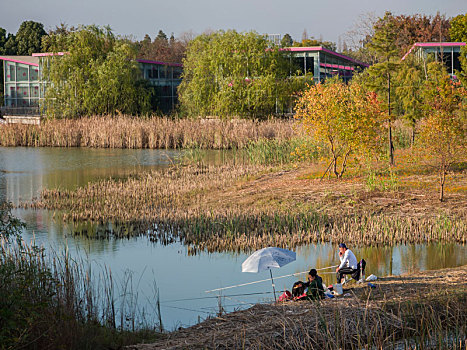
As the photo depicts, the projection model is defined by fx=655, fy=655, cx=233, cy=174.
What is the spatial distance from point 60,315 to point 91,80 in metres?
43.7

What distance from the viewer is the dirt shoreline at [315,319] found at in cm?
756

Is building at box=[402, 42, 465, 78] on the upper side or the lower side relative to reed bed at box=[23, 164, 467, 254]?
upper

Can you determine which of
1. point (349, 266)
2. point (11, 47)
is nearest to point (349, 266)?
point (349, 266)

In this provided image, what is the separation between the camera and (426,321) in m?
7.56

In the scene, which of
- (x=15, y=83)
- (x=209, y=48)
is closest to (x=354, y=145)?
(x=209, y=48)

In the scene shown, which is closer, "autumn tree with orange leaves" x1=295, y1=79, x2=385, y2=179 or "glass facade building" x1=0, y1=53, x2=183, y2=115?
"autumn tree with orange leaves" x1=295, y1=79, x2=385, y2=179

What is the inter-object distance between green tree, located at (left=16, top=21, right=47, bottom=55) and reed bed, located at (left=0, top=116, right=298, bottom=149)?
32997 millimetres

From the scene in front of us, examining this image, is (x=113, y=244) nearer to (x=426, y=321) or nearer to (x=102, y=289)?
(x=102, y=289)

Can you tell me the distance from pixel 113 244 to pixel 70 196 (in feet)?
22.9

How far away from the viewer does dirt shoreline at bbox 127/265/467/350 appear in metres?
7.56

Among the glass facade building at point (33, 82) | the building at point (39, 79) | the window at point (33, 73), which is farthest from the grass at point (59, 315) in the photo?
the window at point (33, 73)

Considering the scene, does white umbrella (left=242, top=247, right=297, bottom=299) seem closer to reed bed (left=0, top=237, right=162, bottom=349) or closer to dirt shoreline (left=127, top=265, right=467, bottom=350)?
dirt shoreline (left=127, top=265, right=467, bottom=350)

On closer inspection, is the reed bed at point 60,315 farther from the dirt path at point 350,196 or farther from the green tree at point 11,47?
the green tree at point 11,47

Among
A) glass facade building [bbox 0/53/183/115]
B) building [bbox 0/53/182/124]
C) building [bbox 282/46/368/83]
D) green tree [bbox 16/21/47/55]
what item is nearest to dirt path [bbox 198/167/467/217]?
building [bbox 282/46/368/83]
